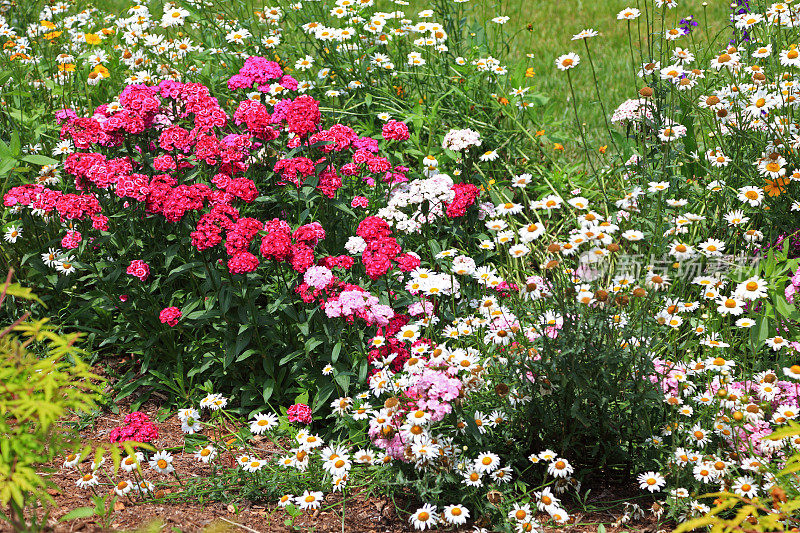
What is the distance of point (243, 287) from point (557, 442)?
4.85ft

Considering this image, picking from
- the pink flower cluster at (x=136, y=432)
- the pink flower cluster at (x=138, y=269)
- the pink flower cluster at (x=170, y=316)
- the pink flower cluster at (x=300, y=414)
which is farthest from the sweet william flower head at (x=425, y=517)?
the pink flower cluster at (x=138, y=269)

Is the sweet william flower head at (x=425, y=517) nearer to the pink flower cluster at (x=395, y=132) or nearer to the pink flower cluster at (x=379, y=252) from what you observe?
the pink flower cluster at (x=379, y=252)

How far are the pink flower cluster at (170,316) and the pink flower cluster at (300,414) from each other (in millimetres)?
689

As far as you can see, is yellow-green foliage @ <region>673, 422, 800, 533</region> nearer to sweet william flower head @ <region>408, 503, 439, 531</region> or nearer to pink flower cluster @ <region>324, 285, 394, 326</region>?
sweet william flower head @ <region>408, 503, 439, 531</region>

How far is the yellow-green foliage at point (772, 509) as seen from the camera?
1590mm

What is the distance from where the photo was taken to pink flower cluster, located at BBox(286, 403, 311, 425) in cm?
310

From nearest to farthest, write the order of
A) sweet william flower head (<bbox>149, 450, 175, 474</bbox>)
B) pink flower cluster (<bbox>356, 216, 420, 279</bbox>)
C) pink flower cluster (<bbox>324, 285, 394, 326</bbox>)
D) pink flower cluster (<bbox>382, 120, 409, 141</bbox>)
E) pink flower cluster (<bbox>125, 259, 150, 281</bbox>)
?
sweet william flower head (<bbox>149, 450, 175, 474</bbox>)
pink flower cluster (<bbox>324, 285, 394, 326</bbox>)
pink flower cluster (<bbox>356, 216, 420, 279</bbox>)
pink flower cluster (<bbox>125, 259, 150, 281</bbox>)
pink flower cluster (<bbox>382, 120, 409, 141</bbox>)

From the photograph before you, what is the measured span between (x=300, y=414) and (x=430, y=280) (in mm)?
796

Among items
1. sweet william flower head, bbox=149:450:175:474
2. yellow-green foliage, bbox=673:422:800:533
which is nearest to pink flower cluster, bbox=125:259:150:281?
sweet william flower head, bbox=149:450:175:474

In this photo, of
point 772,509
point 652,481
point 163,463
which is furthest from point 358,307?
point 772,509

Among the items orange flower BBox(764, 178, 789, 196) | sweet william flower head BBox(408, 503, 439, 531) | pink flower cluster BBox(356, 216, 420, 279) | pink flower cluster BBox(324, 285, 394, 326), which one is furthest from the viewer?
orange flower BBox(764, 178, 789, 196)

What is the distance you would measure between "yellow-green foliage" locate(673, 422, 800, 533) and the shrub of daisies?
0.03 meters

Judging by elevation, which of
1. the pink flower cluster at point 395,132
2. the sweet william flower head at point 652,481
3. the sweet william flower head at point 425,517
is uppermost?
the pink flower cluster at point 395,132

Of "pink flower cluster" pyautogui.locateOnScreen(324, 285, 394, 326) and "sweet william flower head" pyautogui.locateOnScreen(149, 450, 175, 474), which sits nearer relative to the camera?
"sweet william flower head" pyautogui.locateOnScreen(149, 450, 175, 474)
